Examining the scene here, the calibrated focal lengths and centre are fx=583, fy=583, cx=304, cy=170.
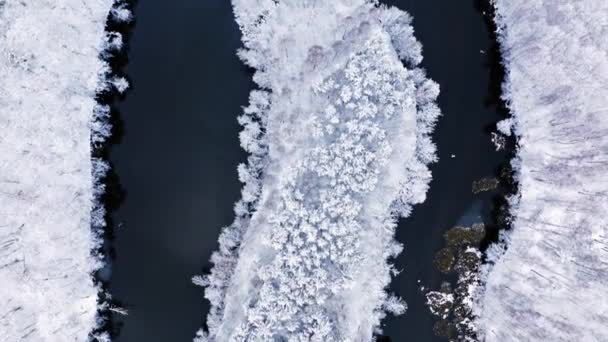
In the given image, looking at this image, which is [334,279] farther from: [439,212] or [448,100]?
[448,100]

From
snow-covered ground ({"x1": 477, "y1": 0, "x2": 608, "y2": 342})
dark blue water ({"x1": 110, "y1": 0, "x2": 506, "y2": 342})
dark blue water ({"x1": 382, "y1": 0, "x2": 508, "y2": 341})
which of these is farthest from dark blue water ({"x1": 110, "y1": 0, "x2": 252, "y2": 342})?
snow-covered ground ({"x1": 477, "y1": 0, "x2": 608, "y2": 342})

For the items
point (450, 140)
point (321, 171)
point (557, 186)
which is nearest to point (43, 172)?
point (321, 171)

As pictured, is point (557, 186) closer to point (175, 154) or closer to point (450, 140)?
point (450, 140)

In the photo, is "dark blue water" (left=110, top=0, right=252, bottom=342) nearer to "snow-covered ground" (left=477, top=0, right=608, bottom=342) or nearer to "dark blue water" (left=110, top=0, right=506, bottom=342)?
"dark blue water" (left=110, top=0, right=506, bottom=342)

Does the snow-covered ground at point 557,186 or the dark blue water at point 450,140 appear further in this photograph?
the dark blue water at point 450,140

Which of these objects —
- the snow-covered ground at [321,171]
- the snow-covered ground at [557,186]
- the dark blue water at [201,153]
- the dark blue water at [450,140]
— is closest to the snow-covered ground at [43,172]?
the dark blue water at [201,153]

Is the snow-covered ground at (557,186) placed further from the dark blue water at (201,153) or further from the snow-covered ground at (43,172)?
the snow-covered ground at (43,172)
